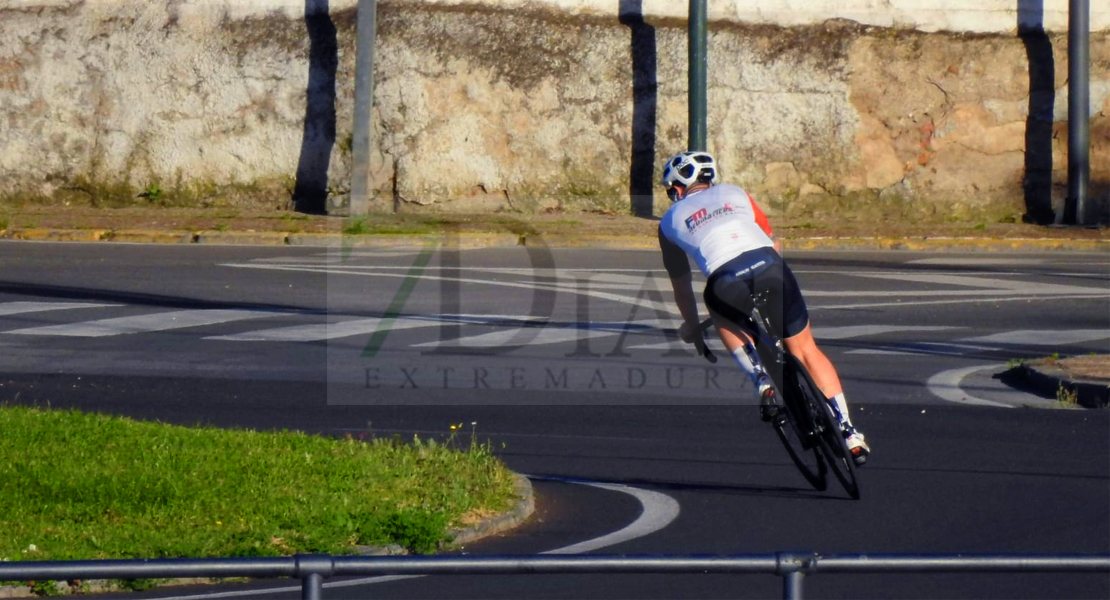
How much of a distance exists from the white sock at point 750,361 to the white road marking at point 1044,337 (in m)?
6.57

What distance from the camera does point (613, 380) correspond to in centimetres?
1191

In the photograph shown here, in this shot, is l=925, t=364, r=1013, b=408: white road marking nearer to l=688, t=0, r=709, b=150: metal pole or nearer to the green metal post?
l=688, t=0, r=709, b=150: metal pole

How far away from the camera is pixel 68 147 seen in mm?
25094

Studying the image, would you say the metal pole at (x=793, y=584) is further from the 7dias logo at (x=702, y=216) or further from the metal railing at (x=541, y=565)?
the 7dias logo at (x=702, y=216)

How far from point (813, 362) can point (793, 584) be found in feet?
14.0

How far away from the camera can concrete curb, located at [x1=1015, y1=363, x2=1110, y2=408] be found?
35.2 ft

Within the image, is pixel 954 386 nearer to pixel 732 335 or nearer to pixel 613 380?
pixel 613 380

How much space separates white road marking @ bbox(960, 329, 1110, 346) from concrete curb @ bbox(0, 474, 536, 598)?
6926 millimetres

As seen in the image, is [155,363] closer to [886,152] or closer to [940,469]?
[940,469]

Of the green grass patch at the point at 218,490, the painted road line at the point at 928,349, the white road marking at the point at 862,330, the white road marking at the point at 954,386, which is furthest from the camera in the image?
the white road marking at the point at 862,330

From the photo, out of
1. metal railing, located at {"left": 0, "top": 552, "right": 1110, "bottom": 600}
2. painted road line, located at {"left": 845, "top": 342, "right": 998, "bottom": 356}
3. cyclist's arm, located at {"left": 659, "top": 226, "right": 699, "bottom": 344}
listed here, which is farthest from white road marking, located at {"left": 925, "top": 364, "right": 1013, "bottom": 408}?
metal railing, located at {"left": 0, "top": 552, "right": 1110, "bottom": 600}

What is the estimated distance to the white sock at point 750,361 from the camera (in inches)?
301

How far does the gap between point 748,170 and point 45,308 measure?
1304 centimetres

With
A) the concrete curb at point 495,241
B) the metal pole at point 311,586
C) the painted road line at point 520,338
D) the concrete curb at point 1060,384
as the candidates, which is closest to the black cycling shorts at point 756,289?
the concrete curb at point 1060,384
